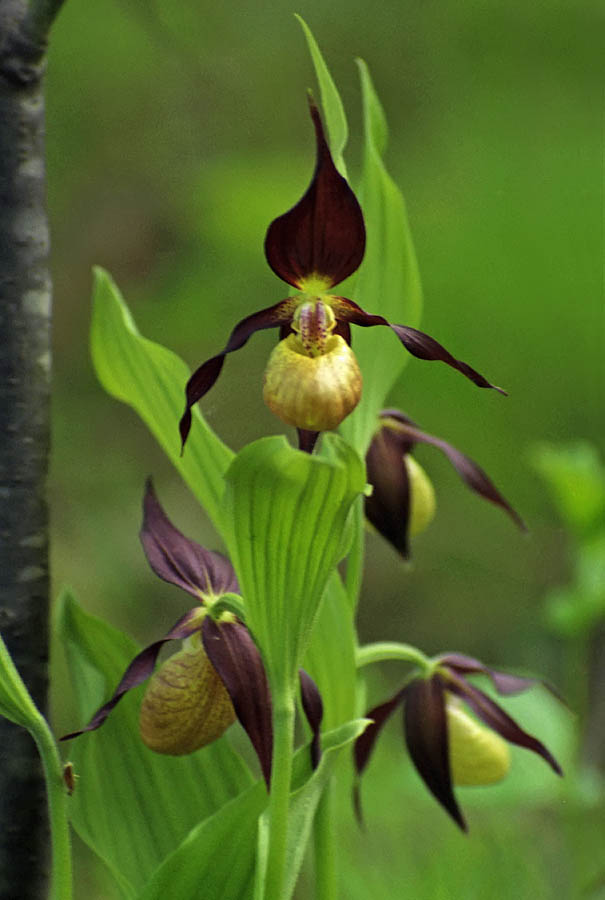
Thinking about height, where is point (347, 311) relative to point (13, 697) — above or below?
above

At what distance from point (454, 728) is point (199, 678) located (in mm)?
209

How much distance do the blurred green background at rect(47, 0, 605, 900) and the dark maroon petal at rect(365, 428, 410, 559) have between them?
1.40 m

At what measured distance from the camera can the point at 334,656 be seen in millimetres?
481

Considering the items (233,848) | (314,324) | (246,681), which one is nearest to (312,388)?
(314,324)

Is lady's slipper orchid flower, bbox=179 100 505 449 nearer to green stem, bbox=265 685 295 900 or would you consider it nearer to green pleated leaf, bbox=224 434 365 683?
green pleated leaf, bbox=224 434 365 683

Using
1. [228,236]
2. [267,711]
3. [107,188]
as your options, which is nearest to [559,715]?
[267,711]

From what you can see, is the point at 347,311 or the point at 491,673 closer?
the point at 347,311

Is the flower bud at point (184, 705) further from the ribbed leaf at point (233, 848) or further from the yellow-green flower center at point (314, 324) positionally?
the yellow-green flower center at point (314, 324)

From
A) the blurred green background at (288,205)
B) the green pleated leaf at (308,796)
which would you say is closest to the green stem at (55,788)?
the green pleated leaf at (308,796)

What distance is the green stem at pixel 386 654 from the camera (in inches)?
19.8

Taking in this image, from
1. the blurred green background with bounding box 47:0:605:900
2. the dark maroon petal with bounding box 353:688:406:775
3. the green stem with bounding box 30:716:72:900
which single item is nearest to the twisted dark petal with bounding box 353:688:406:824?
the dark maroon petal with bounding box 353:688:406:775

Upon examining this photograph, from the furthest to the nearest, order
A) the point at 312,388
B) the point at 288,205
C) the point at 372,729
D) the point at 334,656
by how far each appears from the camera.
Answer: the point at 288,205 → the point at 372,729 → the point at 334,656 → the point at 312,388

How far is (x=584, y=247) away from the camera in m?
2.29

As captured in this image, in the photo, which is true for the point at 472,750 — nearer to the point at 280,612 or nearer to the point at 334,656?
the point at 334,656
